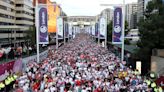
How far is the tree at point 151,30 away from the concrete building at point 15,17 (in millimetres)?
55241

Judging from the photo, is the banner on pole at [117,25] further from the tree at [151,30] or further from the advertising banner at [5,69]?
the advertising banner at [5,69]

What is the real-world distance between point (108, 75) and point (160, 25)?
6.62 metres

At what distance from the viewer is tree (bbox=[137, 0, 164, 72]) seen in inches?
1125

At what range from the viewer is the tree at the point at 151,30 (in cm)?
2856

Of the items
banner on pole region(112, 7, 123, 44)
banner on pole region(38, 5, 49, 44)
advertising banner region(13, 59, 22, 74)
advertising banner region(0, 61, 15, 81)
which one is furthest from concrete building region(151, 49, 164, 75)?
advertising banner region(0, 61, 15, 81)

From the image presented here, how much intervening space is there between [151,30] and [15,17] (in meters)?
80.6

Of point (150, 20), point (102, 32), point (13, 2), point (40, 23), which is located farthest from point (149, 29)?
point (13, 2)

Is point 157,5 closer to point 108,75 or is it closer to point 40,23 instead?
point 108,75

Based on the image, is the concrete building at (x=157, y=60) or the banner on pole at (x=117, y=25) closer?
the concrete building at (x=157, y=60)

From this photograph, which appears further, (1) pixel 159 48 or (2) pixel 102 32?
(2) pixel 102 32

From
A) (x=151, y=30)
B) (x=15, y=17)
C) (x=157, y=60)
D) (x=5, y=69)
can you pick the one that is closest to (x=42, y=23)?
(x=5, y=69)

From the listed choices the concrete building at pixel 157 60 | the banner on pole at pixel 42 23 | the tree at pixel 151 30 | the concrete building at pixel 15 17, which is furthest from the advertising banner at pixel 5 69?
the concrete building at pixel 15 17

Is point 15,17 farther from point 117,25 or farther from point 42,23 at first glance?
point 117,25

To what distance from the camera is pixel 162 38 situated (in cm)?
2867
